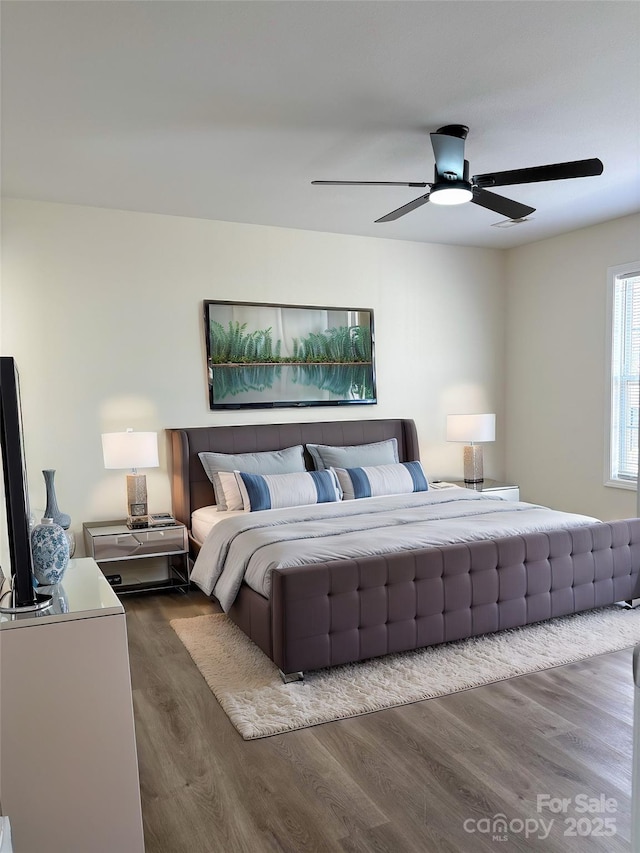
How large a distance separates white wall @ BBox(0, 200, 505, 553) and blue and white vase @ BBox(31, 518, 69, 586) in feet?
8.74

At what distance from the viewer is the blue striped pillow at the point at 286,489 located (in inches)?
182

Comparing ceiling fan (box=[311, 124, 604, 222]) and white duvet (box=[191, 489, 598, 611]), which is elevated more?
ceiling fan (box=[311, 124, 604, 222])

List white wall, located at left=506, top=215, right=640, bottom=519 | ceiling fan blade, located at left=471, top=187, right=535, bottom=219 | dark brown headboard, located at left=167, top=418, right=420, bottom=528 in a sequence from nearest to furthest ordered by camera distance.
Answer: ceiling fan blade, located at left=471, top=187, right=535, bottom=219
dark brown headboard, located at left=167, top=418, right=420, bottom=528
white wall, located at left=506, top=215, right=640, bottom=519

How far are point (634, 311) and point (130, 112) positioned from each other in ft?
13.3

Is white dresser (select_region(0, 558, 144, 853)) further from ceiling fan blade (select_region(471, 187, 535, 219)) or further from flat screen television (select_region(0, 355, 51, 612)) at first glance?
ceiling fan blade (select_region(471, 187, 535, 219))

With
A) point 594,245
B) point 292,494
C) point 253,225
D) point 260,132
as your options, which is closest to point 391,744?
point 292,494

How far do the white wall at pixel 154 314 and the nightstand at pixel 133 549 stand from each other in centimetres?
35

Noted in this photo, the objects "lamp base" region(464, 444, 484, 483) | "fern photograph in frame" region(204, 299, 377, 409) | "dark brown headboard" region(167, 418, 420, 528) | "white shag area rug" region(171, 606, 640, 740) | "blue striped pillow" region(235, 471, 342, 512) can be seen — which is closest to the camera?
"white shag area rug" region(171, 606, 640, 740)

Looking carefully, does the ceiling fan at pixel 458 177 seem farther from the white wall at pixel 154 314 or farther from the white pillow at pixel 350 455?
the white pillow at pixel 350 455

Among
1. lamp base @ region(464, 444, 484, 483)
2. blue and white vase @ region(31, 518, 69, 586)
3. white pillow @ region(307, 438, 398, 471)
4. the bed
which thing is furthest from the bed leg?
lamp base @ region(464, 444, 484, 483)

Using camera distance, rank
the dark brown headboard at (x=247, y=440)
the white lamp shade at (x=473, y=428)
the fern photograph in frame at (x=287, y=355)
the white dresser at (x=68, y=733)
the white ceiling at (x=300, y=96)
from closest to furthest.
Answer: the white dresser at (x=68, y=733) < the white ceiling at (x=300, y=96) < the dark brown headboard at (x=247, y=440) < the fern photograph in frame at (x=287, y=355) < the white lamp shade at (x=473, y=428)

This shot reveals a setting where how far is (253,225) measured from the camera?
5.34m

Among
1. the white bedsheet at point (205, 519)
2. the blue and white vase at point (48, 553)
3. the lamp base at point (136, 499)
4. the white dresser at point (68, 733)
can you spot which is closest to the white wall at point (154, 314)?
the lamp base at point (136, 499)

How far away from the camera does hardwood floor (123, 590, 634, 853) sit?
2123mm
